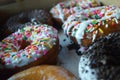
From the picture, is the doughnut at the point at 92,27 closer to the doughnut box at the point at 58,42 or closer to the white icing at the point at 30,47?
the doughnut box at the point at 58,42

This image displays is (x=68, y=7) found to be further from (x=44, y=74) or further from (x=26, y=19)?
(x=44, y=74)

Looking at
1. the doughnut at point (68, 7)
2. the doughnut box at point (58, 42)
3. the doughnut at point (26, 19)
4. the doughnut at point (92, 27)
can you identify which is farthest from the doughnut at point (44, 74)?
the doughnut at point (68, 7)

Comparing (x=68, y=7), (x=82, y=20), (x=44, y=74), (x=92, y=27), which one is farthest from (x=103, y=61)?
(x=68, y=7)

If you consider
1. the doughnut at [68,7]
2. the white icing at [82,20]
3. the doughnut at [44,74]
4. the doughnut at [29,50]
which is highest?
the doughnut at [68,7]

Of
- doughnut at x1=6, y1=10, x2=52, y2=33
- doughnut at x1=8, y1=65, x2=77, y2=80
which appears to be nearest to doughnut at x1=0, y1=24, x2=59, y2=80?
doughnut at x1=8, y1=65, x2=77, y2=80

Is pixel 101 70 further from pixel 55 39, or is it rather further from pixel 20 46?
pixel 20 46

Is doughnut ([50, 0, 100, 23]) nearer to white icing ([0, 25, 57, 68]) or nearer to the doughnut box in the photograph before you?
the doughnut box

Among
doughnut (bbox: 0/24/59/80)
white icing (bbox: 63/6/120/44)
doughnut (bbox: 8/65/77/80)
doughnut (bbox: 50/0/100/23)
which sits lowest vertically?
doughnut (bbox: 8/65/77/80)
